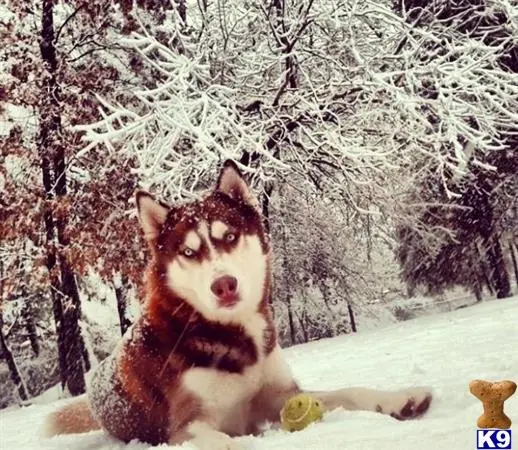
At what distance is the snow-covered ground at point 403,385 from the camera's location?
2846mm

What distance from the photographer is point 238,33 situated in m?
11.8

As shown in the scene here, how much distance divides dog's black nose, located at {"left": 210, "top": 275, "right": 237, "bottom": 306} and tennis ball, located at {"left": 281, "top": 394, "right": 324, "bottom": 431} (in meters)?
0.65

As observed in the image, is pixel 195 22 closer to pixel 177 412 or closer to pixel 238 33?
pixel 238 33

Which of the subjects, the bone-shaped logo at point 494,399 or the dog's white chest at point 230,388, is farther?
the dog's white chest at point 230,388

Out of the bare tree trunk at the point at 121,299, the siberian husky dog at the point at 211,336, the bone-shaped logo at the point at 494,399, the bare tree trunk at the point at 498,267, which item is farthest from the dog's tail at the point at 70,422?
the bare tree trunk at the point at 498,267

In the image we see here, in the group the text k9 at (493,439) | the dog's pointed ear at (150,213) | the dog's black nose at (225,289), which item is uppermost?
the dog's pointed ear at (150,213)

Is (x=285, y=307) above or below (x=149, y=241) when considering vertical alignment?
below

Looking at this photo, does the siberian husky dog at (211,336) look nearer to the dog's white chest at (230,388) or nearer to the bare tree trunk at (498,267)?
the dog's white chest at (230,388)

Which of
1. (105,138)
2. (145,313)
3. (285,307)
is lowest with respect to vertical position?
(285,307)

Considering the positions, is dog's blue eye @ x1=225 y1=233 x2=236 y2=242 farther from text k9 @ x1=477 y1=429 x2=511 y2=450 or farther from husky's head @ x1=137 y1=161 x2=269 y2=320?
text k9 @ x1=477 y1=429 x2=511 y2=450

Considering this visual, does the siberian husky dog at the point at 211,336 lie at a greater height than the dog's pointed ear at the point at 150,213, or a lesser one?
lesser

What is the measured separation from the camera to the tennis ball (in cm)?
354

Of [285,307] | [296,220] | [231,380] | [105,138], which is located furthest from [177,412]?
[285,307]

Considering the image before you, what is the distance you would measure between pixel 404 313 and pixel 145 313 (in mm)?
26799
